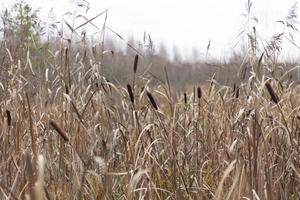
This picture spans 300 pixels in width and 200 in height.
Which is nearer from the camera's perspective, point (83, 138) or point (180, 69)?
point (83, 138)

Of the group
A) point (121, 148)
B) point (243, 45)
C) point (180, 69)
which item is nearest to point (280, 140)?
point (121, 148)

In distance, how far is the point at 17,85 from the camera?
349 centimetres

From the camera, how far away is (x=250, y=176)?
179 cm

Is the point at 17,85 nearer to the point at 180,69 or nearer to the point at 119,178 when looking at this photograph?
the point at 119,178

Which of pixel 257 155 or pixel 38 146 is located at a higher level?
pixel 257 155

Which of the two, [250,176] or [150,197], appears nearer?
[250,176]

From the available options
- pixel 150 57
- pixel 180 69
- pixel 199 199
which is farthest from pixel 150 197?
pixel 180 69

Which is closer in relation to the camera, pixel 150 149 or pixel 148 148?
pixel 148 148

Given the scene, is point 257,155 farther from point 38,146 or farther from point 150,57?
point 150,57

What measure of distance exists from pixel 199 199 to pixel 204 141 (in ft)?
2.55

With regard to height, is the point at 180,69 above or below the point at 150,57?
below

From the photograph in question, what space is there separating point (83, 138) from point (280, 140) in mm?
978

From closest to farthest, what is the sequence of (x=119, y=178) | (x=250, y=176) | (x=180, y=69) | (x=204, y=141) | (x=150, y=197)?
(x=250, y=176) < (x=150, y=197) < (x=119, y=178) < (x=204, y=141) < (x=180, y=69)

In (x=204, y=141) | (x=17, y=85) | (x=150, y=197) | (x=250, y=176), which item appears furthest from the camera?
(x=17, y=85)
